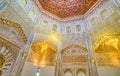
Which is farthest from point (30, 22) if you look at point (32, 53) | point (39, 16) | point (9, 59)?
point (9, 59)

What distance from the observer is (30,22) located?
726 cm

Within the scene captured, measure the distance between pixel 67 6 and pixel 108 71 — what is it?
17.5 ft

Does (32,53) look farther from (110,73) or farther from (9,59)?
(110,73)

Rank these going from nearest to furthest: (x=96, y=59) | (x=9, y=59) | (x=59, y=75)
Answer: (x=9, y=59), (x=59, y=75), (x=96, y=59)

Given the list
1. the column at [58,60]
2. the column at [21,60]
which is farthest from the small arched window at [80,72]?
the column at [21,60]

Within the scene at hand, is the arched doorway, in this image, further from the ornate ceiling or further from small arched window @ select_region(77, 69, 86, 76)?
the ornate ceiling

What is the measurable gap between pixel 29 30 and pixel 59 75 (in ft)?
10.4

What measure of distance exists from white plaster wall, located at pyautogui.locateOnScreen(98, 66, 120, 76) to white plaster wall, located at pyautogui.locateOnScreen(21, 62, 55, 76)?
8.98 ft

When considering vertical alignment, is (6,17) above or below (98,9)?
below

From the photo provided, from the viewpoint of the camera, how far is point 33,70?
6.73 meters

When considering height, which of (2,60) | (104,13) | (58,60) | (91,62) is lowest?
(2,60)

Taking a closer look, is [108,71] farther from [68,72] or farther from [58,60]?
[58,60]

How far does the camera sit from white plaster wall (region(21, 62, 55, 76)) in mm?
6046

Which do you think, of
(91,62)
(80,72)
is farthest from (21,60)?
(91,62)
